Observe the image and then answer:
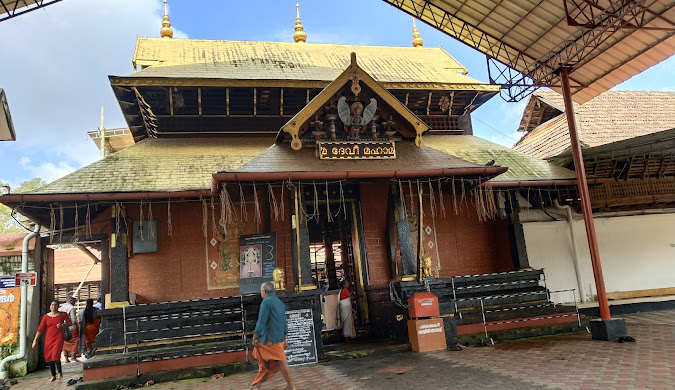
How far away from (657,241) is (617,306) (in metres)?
2.58

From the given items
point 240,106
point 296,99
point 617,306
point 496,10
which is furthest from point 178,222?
point 617,306

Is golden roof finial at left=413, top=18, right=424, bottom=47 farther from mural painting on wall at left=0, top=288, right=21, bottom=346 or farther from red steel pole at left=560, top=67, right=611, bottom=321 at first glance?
mural painting on wall at left=0, top=288, right=21, bottom=346

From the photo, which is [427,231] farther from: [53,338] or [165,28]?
[165,28]

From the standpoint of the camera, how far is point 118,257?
9.77 m

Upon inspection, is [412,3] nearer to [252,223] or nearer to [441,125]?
[441,125]

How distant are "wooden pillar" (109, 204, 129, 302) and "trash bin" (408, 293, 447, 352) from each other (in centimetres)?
565

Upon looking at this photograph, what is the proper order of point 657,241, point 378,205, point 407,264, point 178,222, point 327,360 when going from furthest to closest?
point 657,241, point 378,205, point 178,222, point 407,264, point 327,360

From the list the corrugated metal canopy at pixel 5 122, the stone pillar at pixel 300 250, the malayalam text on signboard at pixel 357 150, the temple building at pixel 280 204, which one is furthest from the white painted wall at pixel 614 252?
the corrugated metal canopy at pixel 5 122

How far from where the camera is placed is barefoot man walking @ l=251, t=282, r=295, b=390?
6535mm

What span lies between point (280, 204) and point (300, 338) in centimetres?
363

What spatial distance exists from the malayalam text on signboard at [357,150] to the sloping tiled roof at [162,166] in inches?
101

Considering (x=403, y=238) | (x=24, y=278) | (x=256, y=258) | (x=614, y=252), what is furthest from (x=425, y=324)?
(x=24, y=278)

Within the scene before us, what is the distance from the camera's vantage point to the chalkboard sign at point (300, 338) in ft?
28.6

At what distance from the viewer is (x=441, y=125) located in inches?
564
